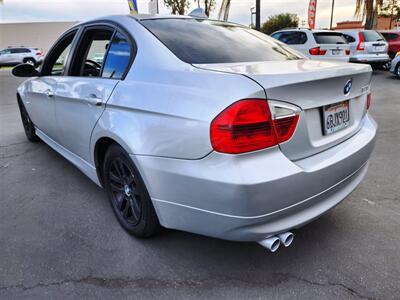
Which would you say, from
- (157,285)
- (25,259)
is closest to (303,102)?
(157,285)

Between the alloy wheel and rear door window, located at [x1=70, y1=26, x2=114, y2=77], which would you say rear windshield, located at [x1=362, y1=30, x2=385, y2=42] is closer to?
rear door window, located at [x1=70, y1=26, x2=114, y2=77]

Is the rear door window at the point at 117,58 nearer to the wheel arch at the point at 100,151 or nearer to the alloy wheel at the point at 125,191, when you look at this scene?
the wheel arch at the point at 100,151

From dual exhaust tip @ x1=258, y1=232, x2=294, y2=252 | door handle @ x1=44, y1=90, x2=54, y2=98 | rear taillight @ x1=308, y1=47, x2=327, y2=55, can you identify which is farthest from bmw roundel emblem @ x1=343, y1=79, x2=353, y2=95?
rear taillight @ x1=308, y1=47, x2=327, y2=55

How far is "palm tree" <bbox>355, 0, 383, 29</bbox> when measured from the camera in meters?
17.5

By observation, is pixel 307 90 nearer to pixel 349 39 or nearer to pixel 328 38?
pixel 328 38

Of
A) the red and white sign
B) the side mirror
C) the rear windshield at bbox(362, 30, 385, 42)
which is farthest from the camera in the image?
the red and white sign

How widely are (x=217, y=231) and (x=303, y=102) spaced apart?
848 mm

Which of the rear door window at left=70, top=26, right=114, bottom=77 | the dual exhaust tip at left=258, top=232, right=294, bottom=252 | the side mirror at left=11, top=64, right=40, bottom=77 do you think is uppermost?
the rear door window at left=70, top=26, right=114, bottom=77

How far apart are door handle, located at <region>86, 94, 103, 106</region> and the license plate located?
155cm

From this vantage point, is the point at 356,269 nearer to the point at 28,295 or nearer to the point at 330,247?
the point at 330,247

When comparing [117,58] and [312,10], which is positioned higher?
[117,58]

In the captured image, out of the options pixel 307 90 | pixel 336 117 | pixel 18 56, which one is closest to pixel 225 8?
pixel 336 117

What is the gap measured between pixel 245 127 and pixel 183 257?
3.71ft

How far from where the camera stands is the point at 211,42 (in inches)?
96.0
